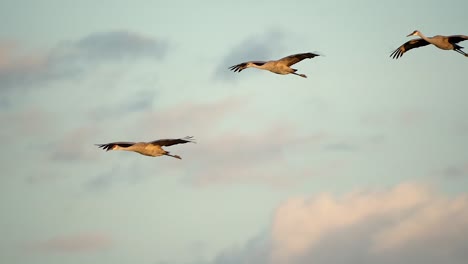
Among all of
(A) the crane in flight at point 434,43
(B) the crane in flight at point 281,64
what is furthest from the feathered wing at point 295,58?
(A) the crane in flight at point 434,43

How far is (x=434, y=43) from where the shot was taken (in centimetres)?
5669

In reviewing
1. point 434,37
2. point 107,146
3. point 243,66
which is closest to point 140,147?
point 107,146

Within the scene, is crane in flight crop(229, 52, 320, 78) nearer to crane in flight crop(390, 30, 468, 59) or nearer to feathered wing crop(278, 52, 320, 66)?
feathered wing crop(278, 52, 320, 66)

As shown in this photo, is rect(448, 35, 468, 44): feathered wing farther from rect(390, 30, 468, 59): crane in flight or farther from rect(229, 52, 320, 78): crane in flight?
rect(229, 52, 320, 78): crane in flight

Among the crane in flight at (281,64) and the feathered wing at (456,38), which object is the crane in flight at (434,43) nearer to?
the feathered wing at (456,38)

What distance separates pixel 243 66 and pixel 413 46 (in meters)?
9.31

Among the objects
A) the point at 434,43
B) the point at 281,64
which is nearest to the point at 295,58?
the point at 281,64

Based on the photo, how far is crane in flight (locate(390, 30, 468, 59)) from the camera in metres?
55.6

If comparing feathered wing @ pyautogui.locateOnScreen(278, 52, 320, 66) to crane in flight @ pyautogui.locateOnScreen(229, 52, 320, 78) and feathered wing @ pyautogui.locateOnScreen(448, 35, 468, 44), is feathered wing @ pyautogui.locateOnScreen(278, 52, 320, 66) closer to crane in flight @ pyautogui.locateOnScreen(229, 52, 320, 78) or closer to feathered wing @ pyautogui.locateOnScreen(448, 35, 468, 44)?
crane in flight @ pyautogui.locateOnScreen(229, 52, 320, 78)

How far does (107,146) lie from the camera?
2245 inches

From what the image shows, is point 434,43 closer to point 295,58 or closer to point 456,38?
point 456,38

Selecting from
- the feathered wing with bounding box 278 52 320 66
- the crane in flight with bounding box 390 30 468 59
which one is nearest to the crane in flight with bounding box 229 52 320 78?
the feathered wing with bounding box 278 52 320 66

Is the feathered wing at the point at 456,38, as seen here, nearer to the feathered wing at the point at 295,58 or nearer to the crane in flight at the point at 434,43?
the crane in flight at the point at 434,43

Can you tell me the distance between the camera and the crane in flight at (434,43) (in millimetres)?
55575
